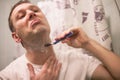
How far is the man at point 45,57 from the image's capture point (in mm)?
1090

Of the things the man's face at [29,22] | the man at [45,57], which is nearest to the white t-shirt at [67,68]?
the man at [45,57]

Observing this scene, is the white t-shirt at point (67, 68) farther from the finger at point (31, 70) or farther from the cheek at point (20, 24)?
the cheek at point (20, 24)

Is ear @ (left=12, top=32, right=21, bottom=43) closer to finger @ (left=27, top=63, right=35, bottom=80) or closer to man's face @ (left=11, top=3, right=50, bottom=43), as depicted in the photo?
man's face @ (left=11, top=3, right=50, bottom=43)

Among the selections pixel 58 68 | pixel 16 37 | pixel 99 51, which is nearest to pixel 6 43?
pixel 16 37

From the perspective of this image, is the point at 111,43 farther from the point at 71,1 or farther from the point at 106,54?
the point at 71,1

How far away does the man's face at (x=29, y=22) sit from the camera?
3.56 feet

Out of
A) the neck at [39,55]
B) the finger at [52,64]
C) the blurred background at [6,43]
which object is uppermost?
the blurred background at [6,43]

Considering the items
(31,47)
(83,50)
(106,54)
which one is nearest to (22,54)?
(31,47)

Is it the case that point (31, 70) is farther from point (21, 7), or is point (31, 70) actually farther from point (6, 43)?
point (21, 7)

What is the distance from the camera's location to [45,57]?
45.0 inches

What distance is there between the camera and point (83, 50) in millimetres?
1176

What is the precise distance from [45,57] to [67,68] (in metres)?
0.12

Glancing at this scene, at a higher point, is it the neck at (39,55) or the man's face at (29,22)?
the man's face at (29,22)

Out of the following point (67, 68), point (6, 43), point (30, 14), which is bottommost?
point (67, 68)
